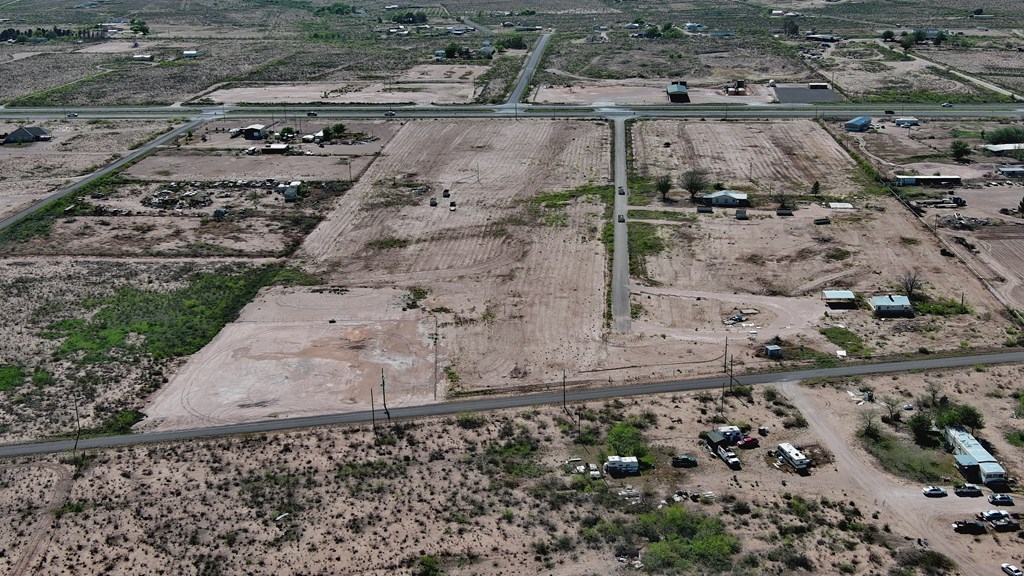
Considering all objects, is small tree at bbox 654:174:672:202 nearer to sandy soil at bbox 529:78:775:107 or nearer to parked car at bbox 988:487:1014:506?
sandy soil at bbox 529:78:775:107

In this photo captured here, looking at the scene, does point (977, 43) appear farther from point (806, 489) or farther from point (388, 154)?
point (806, 489)

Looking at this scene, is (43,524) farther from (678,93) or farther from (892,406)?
(678,93)

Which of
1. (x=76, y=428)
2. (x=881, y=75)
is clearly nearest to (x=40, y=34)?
(x=881, y=75)

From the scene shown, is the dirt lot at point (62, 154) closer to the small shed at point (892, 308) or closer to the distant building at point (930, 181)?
the small shed at point (892, 308)

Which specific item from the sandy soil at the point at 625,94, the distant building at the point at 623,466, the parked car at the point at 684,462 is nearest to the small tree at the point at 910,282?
the parked car at the point at 684,462

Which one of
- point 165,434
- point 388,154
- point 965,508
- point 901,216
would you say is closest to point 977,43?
point 901,216

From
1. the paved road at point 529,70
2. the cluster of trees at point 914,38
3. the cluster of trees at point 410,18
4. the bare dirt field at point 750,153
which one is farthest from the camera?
the cluster of trees at point 410,18

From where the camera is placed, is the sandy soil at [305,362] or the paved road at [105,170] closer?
the sandy soil at [305,362]
